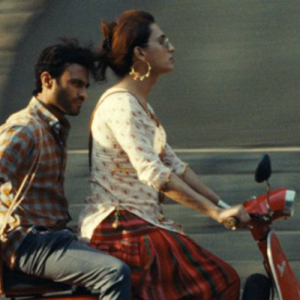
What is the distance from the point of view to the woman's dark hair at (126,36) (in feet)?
14.3

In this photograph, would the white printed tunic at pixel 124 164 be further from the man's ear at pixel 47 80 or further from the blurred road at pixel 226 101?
the blurred road at pixel 226 101

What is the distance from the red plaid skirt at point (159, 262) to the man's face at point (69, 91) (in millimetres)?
469

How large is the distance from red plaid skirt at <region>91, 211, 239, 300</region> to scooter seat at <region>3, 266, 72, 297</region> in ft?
0.85

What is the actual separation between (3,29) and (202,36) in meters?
1.25

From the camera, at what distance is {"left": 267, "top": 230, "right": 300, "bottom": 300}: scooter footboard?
4270 millimetres

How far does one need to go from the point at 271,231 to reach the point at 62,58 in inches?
42.8

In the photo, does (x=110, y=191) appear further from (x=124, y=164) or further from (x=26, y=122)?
(x=26, y=122)

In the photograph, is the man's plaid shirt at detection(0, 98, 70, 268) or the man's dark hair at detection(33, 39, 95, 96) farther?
the man's dark hair at detection(33, 39, 95, 96)

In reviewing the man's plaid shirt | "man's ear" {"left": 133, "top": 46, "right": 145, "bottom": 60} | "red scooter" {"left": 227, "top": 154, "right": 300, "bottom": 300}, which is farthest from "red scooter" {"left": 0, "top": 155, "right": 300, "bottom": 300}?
"man's ear" {"left": 133, "top": 46, "right": 145, "bottom": 60}

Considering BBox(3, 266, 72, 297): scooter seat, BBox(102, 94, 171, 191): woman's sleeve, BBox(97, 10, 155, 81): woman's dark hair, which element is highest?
BBox(97, 10, 155, 81): woman's dark hair

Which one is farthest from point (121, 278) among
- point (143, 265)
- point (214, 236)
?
point (214, 236)

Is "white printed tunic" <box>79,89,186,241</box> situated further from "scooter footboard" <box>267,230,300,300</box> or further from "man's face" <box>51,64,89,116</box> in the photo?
"scooter footboard" <box>267,230,300,300</box>

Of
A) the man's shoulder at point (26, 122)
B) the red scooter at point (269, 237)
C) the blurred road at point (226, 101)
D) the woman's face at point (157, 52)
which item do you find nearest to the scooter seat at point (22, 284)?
the man's shoulder at point (26, 122)

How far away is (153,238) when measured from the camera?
171 inches
